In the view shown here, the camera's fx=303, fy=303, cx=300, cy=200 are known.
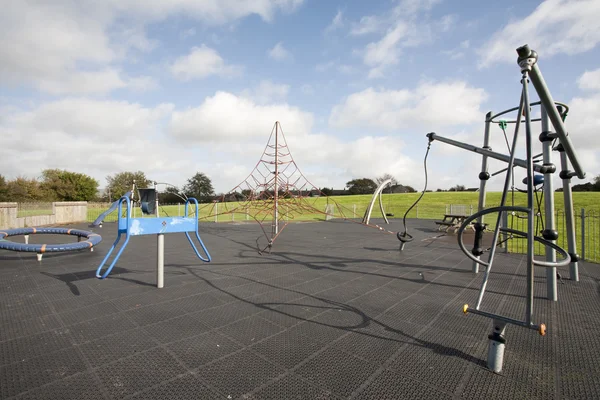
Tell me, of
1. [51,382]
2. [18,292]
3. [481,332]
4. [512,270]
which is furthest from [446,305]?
[18,292]

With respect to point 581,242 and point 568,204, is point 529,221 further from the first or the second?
point 581,242

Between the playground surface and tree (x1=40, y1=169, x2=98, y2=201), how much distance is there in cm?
4878

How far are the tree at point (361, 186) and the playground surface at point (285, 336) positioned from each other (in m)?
65.5

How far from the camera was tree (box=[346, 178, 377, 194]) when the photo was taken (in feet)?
230

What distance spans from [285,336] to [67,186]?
180ft

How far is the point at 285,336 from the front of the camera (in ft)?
9.52

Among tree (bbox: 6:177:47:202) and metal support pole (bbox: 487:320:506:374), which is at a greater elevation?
tree (bbox: 6:177:47:202)

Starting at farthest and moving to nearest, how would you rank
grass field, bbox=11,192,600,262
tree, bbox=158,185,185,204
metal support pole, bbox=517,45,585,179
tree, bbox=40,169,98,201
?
1. tree, bbox=40,169,98,201
2. grass field, bbox=11,192,600,262
3. tree, bbox=158,185,185,204
4. metal support pole, bbox=517,45,585,179

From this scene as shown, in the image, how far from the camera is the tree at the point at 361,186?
2761 inches

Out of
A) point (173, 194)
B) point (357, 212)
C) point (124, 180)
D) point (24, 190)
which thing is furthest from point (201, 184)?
point (173, 194)

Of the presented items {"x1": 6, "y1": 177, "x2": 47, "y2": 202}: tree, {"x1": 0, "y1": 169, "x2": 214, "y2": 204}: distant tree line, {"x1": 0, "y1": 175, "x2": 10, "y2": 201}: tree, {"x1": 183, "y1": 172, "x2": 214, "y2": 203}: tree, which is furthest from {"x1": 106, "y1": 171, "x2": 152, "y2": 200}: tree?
{"x1": 0, "y1": 175, "x2": 10, "y2": 201}: tree

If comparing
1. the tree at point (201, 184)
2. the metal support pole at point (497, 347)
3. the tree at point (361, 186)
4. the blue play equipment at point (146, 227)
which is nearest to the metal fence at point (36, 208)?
the blue play equipment at point (146, 227)

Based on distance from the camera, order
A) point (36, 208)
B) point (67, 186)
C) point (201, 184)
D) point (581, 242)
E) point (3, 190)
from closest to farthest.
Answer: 1. point (581, 242)
2. point (36, 208)
3. point (3, 190)
4. point (67, 186)
5. point (201, 184)

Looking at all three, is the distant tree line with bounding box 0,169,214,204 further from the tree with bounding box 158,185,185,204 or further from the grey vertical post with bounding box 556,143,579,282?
the grey vertical post with bounding box 556,143,579,282
